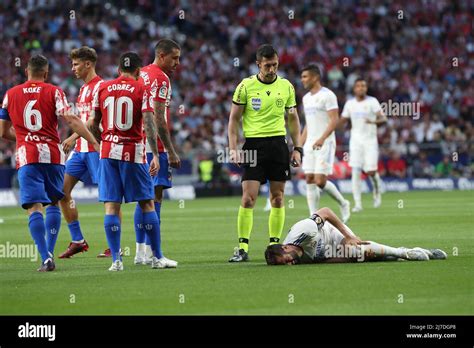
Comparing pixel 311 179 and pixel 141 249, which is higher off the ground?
pixel 311 179

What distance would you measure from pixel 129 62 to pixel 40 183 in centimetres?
181

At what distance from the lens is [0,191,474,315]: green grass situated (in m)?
9.26

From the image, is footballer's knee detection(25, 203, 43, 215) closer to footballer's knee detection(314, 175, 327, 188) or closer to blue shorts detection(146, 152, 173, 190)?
blue shorts detection(146, 152, 173, 190)

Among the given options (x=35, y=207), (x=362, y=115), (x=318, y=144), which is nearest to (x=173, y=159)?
(x=35, y=207)

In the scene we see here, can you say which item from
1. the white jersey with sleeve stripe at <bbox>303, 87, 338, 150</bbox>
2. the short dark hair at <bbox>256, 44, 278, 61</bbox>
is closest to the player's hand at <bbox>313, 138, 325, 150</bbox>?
the white jersey with sleeve stripe at <bbox>303, 87, 338, 150</bbox>

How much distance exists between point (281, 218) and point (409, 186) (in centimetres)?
2232

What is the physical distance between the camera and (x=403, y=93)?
4012 centimetres

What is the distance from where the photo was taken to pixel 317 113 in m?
19.6

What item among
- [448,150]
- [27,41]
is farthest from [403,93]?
[27,41]

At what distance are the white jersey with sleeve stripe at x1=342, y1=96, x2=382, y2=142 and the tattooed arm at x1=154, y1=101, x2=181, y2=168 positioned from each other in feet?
39.5

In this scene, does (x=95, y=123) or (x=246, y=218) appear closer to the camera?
(x=95, y=123)

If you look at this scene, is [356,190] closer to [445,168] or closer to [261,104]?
[261,104]
